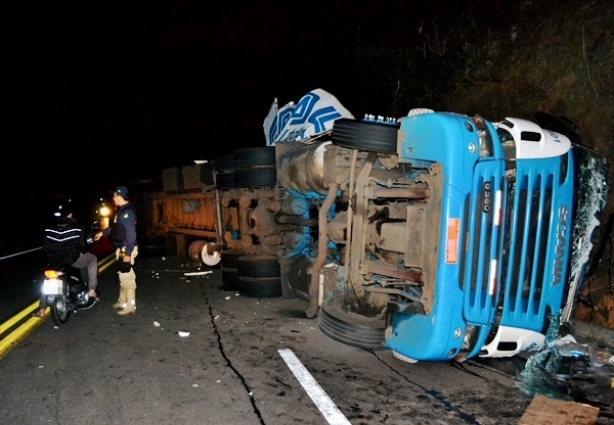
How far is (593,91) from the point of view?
288 inches

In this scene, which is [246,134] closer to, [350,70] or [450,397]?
[350,70]

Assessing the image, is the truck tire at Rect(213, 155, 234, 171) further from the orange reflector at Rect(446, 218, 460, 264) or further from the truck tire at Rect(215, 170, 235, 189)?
the orange reflector at Rect(446, 218, 460, 264)

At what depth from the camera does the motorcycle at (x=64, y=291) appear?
5.86m

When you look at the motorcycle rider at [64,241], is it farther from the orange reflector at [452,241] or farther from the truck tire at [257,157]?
the orange reflector at [452,241]

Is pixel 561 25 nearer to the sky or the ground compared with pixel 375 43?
nearer to the ground

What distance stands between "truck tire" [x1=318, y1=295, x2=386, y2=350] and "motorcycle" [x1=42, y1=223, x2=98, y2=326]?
10.8 ft

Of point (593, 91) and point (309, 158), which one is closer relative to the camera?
point (309, 158)

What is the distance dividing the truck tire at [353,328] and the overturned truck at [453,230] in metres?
0.01

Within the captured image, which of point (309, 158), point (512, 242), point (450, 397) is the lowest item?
point (450, 397)

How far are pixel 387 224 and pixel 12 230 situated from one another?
27.2 metres

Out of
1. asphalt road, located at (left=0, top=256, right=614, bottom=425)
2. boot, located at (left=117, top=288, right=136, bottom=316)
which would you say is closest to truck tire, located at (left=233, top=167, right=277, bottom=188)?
asphalt road, located at (left=0, top=256, right=614, bottom=425)

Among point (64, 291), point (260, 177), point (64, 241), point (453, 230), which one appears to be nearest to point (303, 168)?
point (260, 177)

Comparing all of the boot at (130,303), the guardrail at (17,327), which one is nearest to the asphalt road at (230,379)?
the guardrail at (17,327)

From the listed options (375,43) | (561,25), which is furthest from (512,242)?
A: (375,43)
